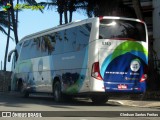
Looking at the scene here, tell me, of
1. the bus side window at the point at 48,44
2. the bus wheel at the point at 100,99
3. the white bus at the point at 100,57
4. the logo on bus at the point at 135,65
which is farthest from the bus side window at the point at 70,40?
the bus wheel at the point at 100,99

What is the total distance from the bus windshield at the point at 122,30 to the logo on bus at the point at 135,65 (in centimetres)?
97

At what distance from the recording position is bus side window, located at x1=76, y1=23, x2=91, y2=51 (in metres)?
19.9

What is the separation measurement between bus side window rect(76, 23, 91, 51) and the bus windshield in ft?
2.07

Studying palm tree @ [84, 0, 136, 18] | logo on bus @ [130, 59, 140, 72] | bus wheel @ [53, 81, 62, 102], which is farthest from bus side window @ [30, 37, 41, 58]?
palm tree @ [84, 0, 136, 18]

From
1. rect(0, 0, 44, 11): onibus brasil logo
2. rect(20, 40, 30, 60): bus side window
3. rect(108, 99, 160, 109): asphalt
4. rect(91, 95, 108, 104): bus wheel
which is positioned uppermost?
rect(0, 0, 44, 11): onibus brasil logo

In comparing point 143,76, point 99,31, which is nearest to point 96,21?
point 99,31

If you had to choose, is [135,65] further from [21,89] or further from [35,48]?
[21,89]

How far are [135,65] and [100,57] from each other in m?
1.76

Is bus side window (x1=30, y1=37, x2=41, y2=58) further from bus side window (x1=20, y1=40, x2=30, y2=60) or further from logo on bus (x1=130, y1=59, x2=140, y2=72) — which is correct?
logo on bus (x1=130, y1=59, x2=140, y2=72)

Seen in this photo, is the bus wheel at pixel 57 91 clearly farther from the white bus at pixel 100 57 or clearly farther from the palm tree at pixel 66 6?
the palm tree at pixel 66 6

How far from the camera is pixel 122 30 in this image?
2005 centimetres

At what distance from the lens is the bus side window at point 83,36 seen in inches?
784

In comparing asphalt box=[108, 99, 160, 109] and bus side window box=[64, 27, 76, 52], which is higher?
bus side window box=[64, 27, 76, 52]

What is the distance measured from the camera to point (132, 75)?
20.3m
